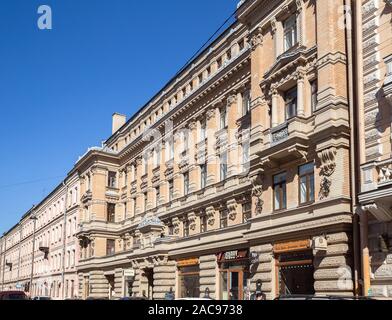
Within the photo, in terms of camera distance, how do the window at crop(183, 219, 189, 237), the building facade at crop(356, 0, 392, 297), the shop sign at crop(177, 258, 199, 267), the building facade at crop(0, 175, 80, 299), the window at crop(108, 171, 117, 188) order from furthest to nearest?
the building facade at crop(0, 175, 80, 299) < the window at crop(108, 171, 117, 188) < the window at crop(183, 219, 189, 237) < the shop sign at crop(177, 258, 199, 267) < the building facade at crop(356, 0, 392, 297)

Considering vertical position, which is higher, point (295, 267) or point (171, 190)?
point (171, 190)

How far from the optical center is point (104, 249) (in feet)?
177

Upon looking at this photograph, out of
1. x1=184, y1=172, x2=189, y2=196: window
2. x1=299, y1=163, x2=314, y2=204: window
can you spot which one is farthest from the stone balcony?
x1=184, y1=172, x2=189, y2=196: window

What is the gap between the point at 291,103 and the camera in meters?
25.5

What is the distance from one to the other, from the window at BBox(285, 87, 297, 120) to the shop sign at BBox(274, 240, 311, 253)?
20.1 ft

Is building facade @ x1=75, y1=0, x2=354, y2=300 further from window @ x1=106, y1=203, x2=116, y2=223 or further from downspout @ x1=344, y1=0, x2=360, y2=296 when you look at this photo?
downspout @ x1=344, y1=0, x2=360, y2=296

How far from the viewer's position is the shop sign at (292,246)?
22438 millimetres

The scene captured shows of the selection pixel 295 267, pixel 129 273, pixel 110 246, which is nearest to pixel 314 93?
pixel 295 267

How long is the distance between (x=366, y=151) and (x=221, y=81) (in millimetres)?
16839

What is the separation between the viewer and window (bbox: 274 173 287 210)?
25031mm

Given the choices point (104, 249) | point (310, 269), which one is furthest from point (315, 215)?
point (104, 249)

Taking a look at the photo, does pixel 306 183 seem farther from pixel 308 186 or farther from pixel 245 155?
pixel 245 155

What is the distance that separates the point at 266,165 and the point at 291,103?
11.1ft

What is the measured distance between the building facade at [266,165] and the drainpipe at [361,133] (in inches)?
1.8
